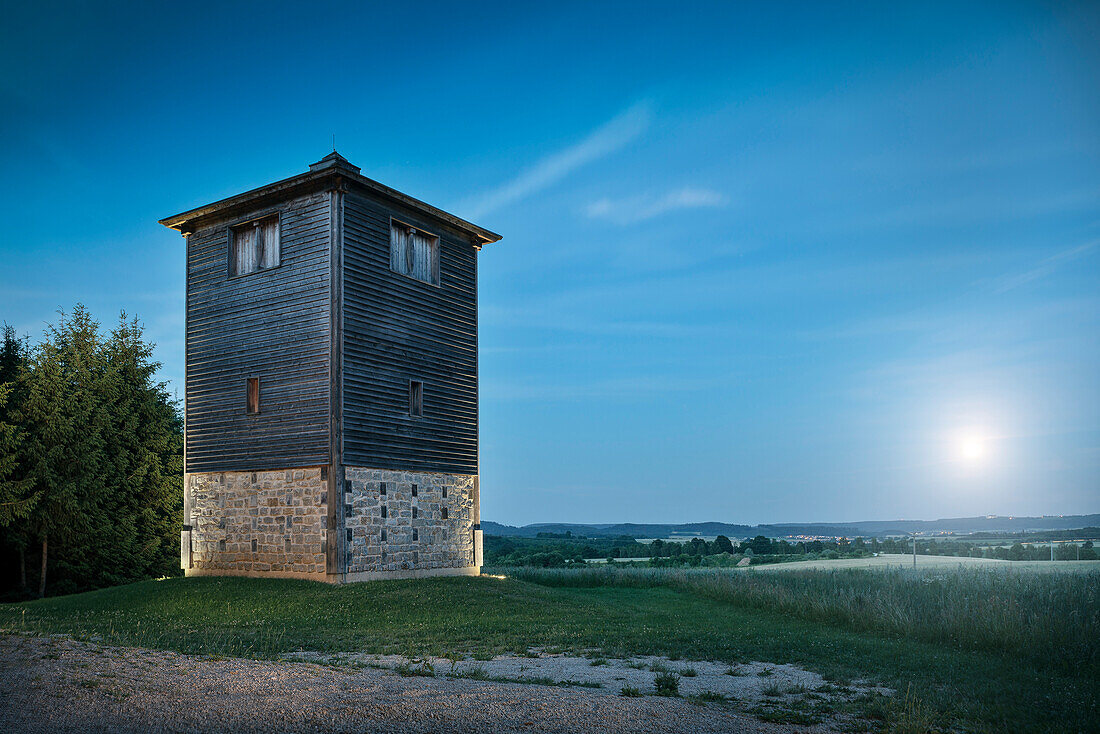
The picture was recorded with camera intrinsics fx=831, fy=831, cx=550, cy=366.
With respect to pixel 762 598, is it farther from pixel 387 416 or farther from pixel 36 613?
pixel 36 613

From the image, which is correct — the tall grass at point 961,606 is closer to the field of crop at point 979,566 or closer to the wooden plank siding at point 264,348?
the field of crop at point 979,566

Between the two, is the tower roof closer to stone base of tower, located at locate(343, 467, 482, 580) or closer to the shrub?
stone base of tower, located at locate(343, 467, 482, 580)

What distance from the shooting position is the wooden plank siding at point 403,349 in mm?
22797

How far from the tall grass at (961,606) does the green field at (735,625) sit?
37mm

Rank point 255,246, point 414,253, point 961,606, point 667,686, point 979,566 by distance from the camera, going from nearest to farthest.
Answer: point 667,686 → point 961,606 → point 255,246 → point 414,253 → point 979,566

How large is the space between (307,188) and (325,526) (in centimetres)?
935

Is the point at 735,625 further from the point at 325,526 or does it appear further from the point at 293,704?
the point at 293,704

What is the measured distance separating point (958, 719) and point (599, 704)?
12.7 feet

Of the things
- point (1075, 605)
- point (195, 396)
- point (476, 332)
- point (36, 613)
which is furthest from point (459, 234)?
point (1075, 605)

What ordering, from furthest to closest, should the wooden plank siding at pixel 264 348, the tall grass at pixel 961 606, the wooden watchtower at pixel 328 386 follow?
1. the wooden plank siding at pixel 264 348
2. the wooden watchtower at pixel 328 386
3. the tall grass at pixel 961 606

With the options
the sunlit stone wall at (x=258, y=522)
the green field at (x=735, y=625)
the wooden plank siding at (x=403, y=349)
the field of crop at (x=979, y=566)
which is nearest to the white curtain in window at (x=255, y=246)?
the wooden plank siding at (x=403, y=349)

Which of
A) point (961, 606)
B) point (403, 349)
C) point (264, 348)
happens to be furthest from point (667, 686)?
point (264, 348)

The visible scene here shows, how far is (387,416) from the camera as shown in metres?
23.6

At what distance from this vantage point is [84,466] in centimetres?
2592
